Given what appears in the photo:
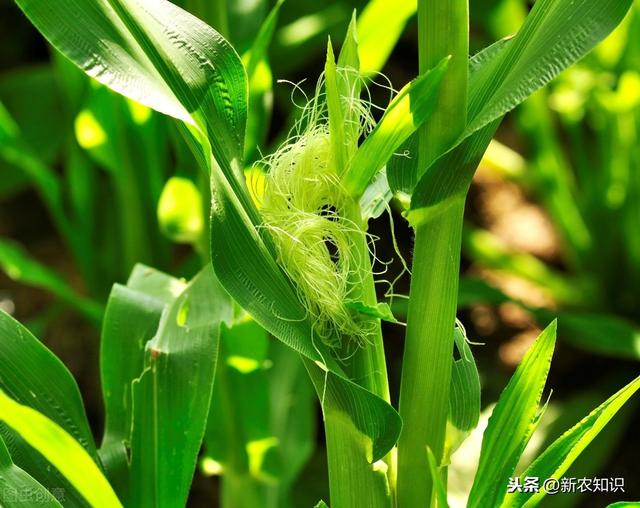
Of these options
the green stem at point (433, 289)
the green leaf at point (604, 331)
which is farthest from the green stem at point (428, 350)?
the green leaf at point (604, 331)

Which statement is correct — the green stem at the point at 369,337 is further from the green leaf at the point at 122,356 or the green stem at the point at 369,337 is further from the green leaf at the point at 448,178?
the green leaf at the point at 122,356

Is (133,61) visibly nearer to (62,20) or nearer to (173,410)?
(62,20)

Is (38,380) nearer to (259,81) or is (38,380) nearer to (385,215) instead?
(259,81)

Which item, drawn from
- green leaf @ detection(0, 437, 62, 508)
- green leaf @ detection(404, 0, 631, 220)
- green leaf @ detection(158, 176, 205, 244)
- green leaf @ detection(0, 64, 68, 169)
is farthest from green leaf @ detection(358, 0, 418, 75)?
green leaf @ detection(0, 64, 68, 169)

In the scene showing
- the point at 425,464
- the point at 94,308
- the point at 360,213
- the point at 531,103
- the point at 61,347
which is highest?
the point at 531,103

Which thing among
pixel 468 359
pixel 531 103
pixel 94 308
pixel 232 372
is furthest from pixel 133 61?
pixel 531 103

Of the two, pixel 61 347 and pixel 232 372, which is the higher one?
pixel 61 347

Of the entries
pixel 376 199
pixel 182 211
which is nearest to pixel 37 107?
pixel 182 211
